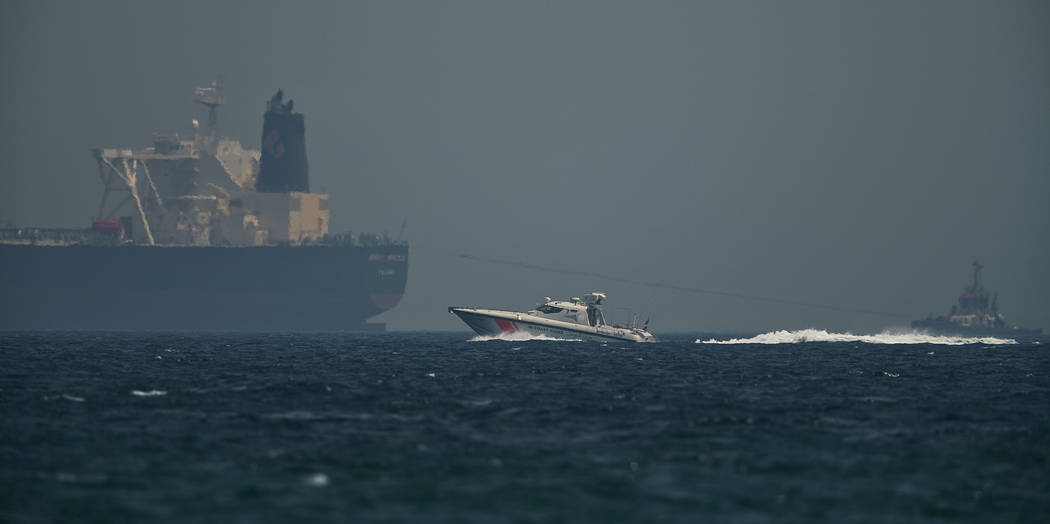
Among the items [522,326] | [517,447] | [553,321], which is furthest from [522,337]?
[517,447]

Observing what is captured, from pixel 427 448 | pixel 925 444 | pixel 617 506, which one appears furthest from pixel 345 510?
pixel 925 444

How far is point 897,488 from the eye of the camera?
27.8m

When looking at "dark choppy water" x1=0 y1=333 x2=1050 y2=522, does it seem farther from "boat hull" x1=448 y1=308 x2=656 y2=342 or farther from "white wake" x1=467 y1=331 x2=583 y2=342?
"white wake" x1=467 y1=331 x2=583 y2=342

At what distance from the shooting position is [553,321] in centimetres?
9894

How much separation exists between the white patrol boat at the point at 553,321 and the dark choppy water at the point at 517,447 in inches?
1436

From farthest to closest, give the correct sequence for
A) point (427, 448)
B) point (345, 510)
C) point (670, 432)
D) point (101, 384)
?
1. point (101, 384)
2. point (670, 432)
3. point (427, 448)
4. point (345, 510)

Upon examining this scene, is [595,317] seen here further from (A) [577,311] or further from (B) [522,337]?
(B) [522,337]

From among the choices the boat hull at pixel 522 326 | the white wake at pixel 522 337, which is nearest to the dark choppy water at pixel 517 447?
the boat hull at pixel 522 326

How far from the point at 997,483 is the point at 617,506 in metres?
9.38

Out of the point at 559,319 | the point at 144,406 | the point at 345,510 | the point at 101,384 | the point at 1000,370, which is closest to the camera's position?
the point at 345,510

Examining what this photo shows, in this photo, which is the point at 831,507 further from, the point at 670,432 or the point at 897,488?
the point at 670,432

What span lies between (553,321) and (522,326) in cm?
255

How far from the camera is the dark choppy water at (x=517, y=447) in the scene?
2542 cm

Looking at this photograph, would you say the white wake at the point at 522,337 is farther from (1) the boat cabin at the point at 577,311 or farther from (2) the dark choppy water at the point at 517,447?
(2) the dark choppy water at the point at 517,447
